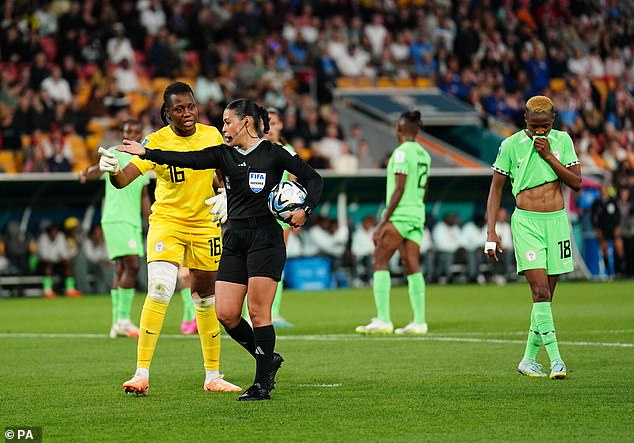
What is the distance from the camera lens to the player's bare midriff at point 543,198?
411 inches

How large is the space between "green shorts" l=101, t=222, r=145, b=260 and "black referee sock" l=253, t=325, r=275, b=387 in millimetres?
6465

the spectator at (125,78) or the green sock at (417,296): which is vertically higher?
the spectator at (125,78)

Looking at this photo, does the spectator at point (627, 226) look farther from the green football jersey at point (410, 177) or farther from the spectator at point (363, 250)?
the green football jersey at point (410, 177)

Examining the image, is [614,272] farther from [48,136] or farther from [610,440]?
[610,440]

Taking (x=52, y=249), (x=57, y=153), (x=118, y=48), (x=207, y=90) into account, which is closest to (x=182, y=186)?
(x=57, y=153)

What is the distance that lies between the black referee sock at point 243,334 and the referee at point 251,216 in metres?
0.17

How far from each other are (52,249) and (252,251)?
17.6m

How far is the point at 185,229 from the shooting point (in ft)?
32.4

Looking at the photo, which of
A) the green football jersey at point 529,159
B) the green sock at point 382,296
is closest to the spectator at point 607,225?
the green sock at point 382,296

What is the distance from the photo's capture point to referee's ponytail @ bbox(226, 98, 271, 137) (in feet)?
30.6

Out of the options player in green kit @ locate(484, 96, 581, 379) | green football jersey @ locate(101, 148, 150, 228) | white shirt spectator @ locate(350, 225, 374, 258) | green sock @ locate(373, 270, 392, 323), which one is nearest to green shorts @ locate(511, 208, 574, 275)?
player in green kit @ locate(484, 96, 581, 379)

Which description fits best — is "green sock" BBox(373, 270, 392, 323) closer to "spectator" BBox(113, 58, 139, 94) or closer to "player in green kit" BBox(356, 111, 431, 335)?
"player in green kit" BBox(356, 111, 431, 335)

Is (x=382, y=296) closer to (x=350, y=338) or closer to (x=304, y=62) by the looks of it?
(x=350, y=338)

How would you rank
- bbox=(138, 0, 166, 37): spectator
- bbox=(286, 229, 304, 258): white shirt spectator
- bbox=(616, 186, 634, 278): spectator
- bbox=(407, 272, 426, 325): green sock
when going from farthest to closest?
bbox=(138, 0, 166, 37): spectator → bbox=(616, 186, 634, 278): spectator → bbox=(286, 229, 304, 258): white shirt spectator → bbox=(407, 272, 426, 325): green sock
